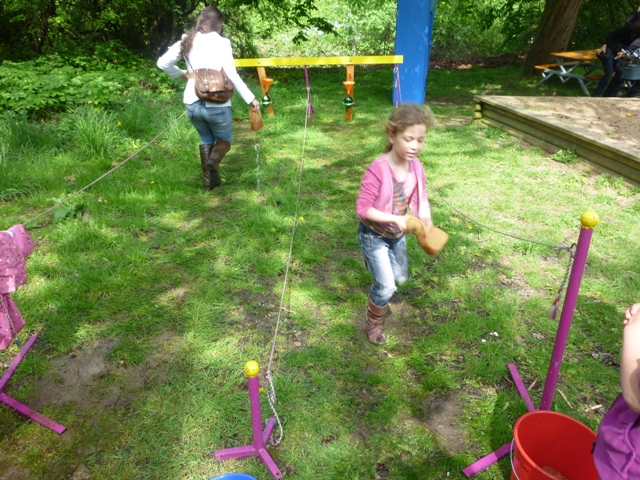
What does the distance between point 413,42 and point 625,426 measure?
766 cm

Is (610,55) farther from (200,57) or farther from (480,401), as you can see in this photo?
(480,401)

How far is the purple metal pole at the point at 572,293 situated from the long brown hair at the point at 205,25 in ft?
11.6

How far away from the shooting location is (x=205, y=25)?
3982 mm

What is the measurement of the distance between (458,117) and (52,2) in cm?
881

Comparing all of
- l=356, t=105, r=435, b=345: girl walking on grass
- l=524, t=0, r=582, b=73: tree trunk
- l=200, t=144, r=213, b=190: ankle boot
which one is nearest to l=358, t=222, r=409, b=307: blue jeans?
l=356, t=105, r=435, b=345: girl walking on grass

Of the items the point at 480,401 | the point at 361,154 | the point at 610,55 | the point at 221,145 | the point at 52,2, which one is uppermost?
the point at 52,2

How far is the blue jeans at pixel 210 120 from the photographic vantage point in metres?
4.19

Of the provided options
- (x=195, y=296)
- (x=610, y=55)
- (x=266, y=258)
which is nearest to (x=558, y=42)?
(x=610, y=55)

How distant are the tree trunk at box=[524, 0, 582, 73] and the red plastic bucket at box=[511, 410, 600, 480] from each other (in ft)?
34.6

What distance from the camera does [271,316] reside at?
10.0 feet

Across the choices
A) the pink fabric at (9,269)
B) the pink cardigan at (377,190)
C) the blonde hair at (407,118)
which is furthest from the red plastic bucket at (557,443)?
the pink fabric at (9,269)

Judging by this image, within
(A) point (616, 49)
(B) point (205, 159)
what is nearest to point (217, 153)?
(B) point (205, 159)

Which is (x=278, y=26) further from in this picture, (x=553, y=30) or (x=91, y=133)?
(x=91, y=133)

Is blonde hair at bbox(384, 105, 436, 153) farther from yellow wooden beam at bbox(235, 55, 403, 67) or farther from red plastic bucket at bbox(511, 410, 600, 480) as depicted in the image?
yellow wooden beam at bbox(235, 55, 403, 67)
